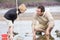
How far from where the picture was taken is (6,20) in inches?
360

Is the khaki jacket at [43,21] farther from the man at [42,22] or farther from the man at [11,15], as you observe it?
the man at [11,15]

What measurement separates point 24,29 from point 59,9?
0.67m

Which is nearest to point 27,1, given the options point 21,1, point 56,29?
point 21,1

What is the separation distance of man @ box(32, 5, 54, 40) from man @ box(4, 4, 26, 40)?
256 millimetres

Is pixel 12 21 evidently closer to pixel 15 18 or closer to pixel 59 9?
pixel 15 18

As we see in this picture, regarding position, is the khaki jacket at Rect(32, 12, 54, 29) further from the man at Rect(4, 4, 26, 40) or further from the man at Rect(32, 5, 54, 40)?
the man at Rect(4, 4, 26, 40)

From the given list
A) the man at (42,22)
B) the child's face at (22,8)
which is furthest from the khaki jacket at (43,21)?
the child's face at (22,8)

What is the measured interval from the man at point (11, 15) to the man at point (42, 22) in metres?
0.26

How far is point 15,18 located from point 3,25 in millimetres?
232

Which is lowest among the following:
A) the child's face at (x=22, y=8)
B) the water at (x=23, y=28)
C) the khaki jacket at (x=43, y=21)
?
the water at (x=23, y=28)

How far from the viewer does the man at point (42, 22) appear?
905 cm

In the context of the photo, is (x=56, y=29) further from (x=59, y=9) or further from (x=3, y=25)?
(x=3, y=25)

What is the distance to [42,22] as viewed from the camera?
358 inches

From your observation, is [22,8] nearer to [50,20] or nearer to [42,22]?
[42,22]
